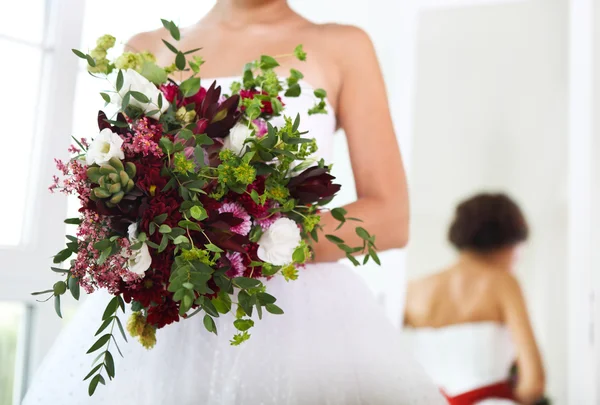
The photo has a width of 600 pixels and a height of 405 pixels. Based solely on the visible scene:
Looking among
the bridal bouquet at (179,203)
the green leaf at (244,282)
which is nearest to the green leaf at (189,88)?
the bridal bouquet at (179,203)

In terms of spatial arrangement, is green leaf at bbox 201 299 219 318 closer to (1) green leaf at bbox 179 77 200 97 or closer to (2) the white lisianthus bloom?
(2) the white lisianthus bloom

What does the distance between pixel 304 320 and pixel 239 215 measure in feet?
1.05

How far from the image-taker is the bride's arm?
1.35 m

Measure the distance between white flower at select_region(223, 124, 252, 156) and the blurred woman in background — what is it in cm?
70

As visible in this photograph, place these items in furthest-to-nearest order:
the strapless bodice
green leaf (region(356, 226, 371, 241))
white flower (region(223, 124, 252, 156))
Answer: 1. the strapless bodice
2. green leaf (region(356, 226, 371, 241))
3. white flower (region(223, 124, 252, 156))

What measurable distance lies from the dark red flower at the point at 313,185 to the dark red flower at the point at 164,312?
282 millimetres

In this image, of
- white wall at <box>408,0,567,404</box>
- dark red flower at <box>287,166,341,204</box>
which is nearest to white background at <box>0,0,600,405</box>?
white wall at <box>408,0,567,404</box>

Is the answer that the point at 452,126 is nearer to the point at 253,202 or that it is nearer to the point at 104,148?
the point at 253,202

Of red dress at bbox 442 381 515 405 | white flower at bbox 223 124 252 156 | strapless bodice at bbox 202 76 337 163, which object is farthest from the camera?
red dress at bbox 442 381 515 405

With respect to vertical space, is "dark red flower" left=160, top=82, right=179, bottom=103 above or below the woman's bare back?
above

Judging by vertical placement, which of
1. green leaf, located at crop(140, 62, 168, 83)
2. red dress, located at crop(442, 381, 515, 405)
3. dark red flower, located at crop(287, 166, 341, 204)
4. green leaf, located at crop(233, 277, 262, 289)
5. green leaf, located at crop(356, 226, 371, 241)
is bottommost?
red dress, located at crop(442, 381, 515, 405)

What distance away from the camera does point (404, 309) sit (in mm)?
1475

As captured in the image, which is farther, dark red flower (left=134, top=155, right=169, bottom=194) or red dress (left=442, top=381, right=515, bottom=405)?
red dress (left=442, top=381, right=515, bottom=405)

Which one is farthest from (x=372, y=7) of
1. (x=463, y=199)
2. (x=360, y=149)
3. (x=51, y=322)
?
(x=51, y=322)
